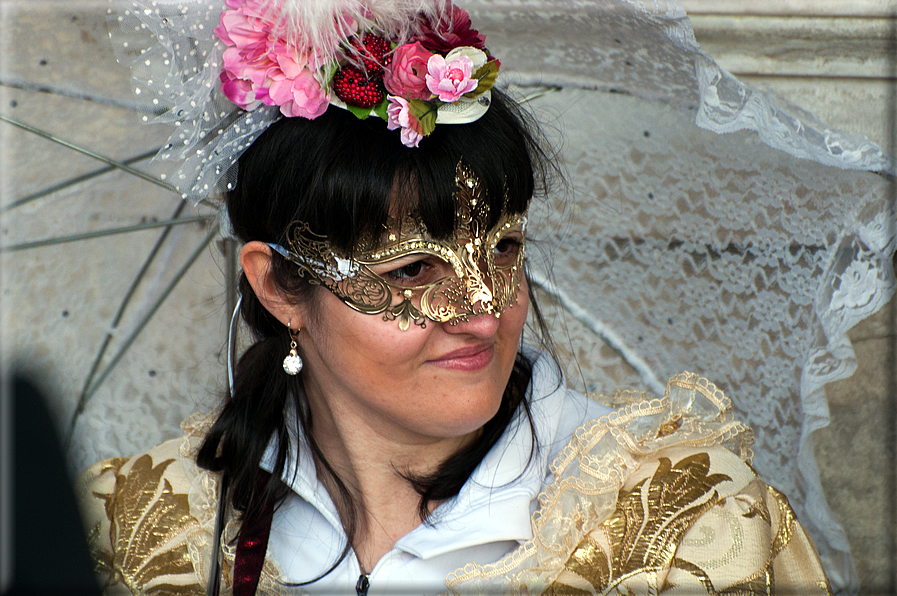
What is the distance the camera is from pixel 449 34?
1.53 m

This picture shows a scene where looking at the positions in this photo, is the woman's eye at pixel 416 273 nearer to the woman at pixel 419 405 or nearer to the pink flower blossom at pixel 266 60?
the woman at pixel 419 405

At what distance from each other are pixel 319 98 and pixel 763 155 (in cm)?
101

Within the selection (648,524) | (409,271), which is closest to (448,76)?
(409,271)

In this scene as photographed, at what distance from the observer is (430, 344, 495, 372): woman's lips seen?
156 cm

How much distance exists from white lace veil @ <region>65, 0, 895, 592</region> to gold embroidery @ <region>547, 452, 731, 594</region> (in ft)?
1.18

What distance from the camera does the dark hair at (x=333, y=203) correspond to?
1498mm

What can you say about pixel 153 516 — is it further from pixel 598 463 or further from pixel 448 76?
pixel 448 76

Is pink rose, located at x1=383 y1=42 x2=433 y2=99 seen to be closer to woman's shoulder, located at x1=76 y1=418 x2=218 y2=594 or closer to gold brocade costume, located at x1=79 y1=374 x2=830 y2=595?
gold brocade costume, located at x1=79 y1=374 x2=830 y2=595

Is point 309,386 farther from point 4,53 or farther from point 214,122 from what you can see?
point 4,53

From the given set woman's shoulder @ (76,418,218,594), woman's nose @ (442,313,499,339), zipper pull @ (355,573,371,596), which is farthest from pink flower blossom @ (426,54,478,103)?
woman's shoulder @ (76,418,218,594)

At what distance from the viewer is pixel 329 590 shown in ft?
5.53

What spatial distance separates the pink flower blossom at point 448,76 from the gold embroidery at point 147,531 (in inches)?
45.9

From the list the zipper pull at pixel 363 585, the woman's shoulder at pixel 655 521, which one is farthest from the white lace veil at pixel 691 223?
the zipper pull at pixel 363 585

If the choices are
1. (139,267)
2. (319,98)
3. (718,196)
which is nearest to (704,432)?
(718,196)
